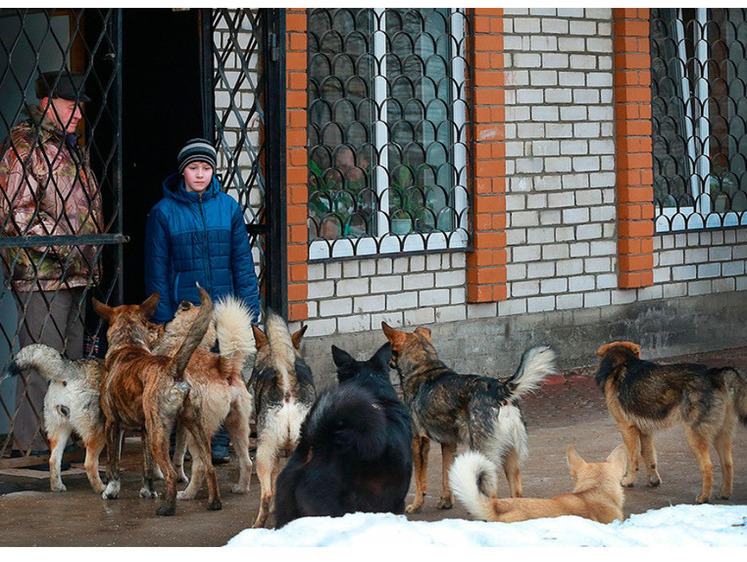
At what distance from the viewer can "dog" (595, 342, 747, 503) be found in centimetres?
727

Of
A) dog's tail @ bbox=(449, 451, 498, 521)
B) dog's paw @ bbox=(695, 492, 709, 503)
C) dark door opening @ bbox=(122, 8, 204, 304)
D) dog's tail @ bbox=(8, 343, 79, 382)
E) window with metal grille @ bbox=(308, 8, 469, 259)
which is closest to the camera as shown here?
dog's tail @ bbox=(449, 451, 498, 521)

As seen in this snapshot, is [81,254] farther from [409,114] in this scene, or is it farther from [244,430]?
[409,114]

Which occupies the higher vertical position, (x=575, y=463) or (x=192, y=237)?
(x=192, y=237)

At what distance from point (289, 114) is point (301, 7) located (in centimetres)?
85

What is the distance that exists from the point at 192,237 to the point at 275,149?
33.8 inches

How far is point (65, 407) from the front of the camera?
7.60 m

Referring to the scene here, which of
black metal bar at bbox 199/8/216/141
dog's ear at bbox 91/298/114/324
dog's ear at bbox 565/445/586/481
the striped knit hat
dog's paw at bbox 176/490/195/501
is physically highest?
black metal bar at bbox 199/8/216/141

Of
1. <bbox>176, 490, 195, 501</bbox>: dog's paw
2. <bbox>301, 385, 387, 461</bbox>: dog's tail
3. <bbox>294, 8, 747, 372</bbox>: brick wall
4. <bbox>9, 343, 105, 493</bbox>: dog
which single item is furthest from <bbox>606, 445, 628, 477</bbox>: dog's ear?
<bbox>294, 8, 747, 372</bbox>: brick wall

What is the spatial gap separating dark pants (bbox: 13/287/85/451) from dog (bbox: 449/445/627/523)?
3.53m

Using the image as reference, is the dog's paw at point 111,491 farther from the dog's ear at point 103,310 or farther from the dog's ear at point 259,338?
the dog's ear at point 259,338

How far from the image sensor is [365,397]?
5828mm

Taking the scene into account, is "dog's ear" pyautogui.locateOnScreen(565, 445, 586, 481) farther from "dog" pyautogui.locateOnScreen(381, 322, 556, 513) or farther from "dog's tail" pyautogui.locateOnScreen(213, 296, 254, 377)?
"dog's tail" pyautogui.locateOnScreen(213, 296, 254, 377)

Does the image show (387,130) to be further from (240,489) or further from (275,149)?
(240,489)

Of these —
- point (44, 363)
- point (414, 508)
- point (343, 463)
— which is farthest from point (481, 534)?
point (44, 363)
